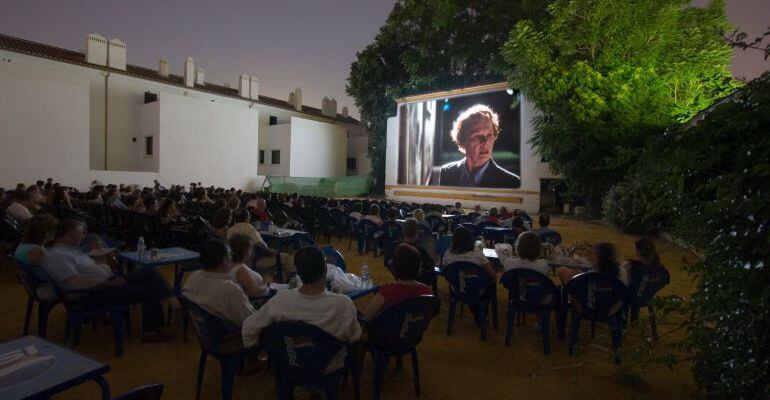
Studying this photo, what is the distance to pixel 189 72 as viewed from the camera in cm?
2594

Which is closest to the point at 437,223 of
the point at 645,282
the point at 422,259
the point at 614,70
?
the point at 422,259

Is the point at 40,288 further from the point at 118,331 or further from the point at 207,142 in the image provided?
the point at 207,142

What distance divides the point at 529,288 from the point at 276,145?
27.4 meters

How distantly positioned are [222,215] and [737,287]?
5.46 m

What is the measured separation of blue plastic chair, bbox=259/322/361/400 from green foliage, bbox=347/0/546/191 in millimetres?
20967

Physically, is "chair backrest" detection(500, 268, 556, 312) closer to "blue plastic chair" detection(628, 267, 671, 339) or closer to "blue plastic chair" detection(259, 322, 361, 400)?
"blue plastic chair" detection(628, 267, 671, 339)

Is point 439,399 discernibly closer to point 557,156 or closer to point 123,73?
point 557,156

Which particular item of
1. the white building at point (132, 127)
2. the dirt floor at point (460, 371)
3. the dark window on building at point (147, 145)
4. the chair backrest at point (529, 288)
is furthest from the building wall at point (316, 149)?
the chair backrest at point (529, 288)

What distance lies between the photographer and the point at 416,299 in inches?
108

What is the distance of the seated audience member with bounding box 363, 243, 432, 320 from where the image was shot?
2.87 m

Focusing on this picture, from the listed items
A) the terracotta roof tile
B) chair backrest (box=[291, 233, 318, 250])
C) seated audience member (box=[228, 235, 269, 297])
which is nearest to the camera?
seated audience member (box=[228, 235, 269, 297])

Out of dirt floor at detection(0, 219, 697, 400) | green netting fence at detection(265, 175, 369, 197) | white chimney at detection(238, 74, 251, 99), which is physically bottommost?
dirt floor at detection(0, 219, 697, 400)

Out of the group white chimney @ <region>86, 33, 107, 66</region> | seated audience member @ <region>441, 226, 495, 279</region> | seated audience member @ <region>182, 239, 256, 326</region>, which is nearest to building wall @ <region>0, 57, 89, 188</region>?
white chimney @ <region>86, 33, 107, 66</region>

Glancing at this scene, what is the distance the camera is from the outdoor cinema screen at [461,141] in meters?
20.4
